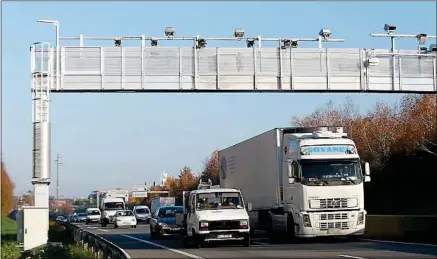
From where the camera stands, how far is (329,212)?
24.3 meters

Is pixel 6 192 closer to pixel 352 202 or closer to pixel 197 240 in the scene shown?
Result: pixel 197 240

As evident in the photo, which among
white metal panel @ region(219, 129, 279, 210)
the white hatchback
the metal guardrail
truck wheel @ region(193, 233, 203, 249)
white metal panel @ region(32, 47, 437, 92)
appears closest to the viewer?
the metal guardrail

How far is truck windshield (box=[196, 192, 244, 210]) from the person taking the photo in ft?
79.7

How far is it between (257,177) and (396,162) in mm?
29486

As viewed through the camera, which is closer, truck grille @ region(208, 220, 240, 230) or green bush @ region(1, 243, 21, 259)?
truck grille @ region(208, 220, 240, 230)

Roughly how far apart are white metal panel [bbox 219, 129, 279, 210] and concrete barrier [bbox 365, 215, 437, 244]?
470cm

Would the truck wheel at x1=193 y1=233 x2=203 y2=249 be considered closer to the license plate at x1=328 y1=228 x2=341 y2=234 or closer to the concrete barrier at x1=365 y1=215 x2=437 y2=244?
the license plate at x1=328 y1=228 x2=341 y2=234

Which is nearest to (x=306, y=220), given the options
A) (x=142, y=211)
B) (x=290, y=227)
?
(x=290, y=227)

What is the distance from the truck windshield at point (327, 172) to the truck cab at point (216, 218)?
2.57 m

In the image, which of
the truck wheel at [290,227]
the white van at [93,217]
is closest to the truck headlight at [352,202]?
the truck wheel at [290,227]

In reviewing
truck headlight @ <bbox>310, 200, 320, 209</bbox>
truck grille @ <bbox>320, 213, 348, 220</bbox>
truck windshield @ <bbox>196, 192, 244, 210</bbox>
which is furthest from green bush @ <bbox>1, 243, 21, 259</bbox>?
truck grille @ <bbox>320, 213, 348, 220</bbox>

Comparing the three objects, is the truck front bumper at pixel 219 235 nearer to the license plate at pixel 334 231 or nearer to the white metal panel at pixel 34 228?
the license plate at pixel 334 231

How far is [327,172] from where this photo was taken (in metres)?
24.5

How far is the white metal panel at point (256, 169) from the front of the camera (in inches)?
1067
